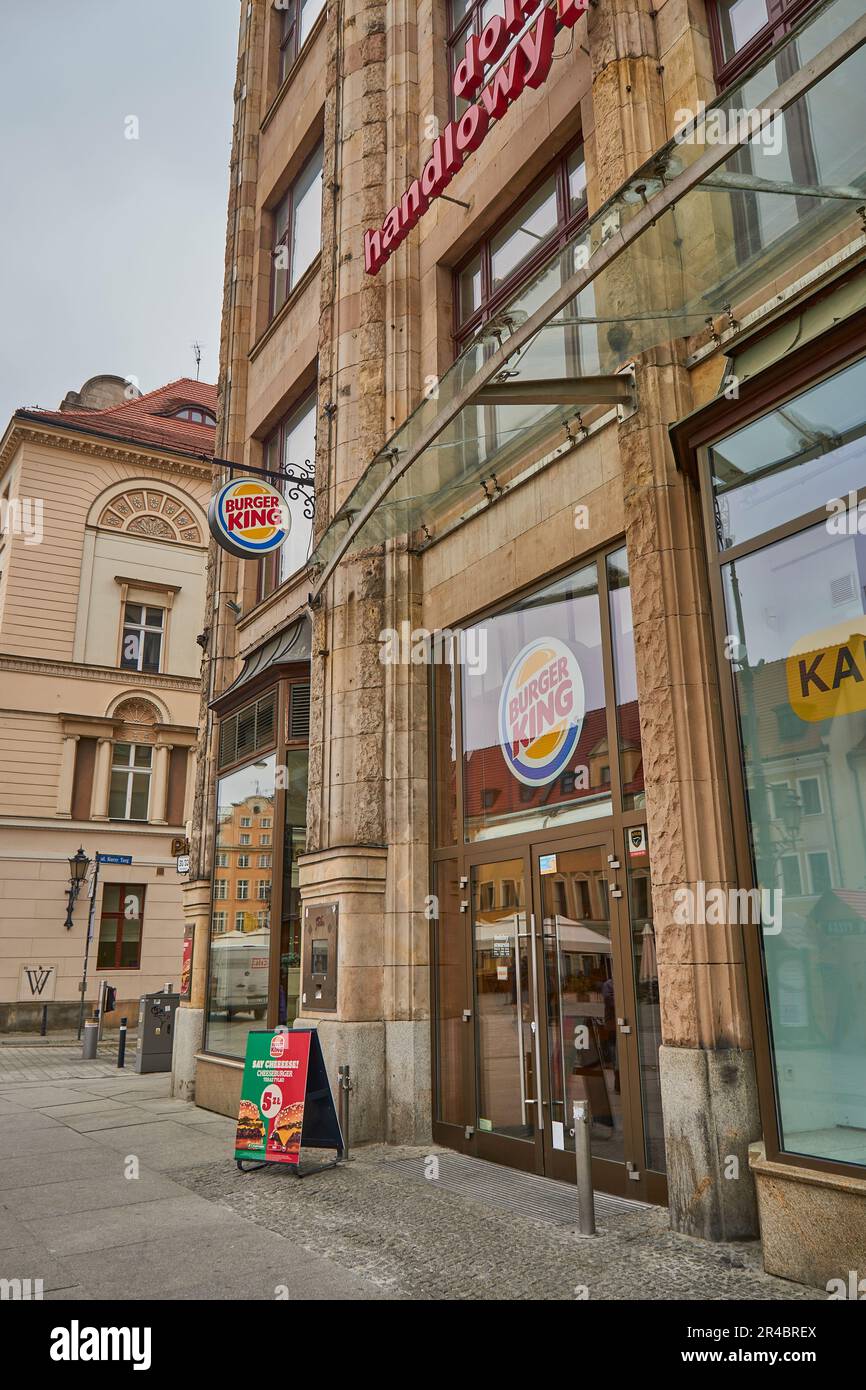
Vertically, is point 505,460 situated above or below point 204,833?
above

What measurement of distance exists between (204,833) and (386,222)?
9017 mm

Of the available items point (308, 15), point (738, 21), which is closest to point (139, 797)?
point (308, 15)

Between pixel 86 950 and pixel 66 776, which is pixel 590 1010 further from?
pixel 66 776

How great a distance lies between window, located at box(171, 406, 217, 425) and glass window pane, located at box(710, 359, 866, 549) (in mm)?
32720

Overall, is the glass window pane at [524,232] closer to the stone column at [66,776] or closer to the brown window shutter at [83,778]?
the stone column at [66,776]

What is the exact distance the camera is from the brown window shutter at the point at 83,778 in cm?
2964

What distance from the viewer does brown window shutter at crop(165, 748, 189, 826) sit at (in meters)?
31.2

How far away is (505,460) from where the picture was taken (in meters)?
9.74

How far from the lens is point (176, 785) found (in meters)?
31.7

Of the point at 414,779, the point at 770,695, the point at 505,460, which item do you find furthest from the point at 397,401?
the point at 770,695
